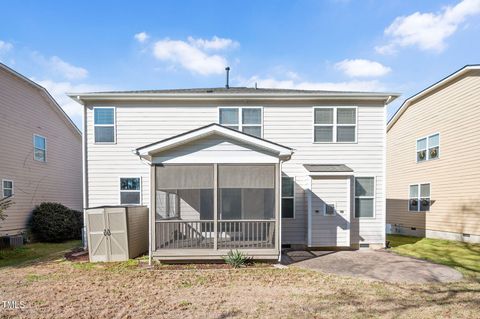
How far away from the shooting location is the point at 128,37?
41.8 ft

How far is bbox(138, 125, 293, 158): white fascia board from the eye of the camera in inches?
290

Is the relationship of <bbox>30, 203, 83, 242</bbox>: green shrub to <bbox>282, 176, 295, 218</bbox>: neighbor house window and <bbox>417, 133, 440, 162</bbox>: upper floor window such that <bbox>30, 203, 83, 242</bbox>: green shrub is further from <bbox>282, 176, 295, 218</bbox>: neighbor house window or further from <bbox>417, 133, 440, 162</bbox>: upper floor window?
<bbox>417, 133, 440, 162</bbox>: upper floor window

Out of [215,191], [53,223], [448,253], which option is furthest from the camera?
[53,223]

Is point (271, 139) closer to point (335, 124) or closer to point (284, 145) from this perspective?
point (284, 145)

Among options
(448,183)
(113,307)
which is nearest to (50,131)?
(113,307)

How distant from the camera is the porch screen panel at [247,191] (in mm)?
7602

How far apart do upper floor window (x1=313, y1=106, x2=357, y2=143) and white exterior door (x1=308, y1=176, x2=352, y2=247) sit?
160cm

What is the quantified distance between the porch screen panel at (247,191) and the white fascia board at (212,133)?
0.55 meters

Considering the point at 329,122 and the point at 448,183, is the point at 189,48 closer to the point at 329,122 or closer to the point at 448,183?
the point at 329,122

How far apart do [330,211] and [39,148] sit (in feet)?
46.6

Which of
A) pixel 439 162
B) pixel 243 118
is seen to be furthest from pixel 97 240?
pixel 439 162

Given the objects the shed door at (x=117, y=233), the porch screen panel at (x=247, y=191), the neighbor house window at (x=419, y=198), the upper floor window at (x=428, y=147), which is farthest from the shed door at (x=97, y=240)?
the upper floor window at (x=428, y=147)

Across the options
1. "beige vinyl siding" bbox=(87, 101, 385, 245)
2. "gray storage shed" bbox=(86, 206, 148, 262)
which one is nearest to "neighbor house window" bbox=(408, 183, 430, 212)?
"beige vinyl siding" bbox=(87, 101, 385, 245)

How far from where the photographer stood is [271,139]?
1025 centimetres
